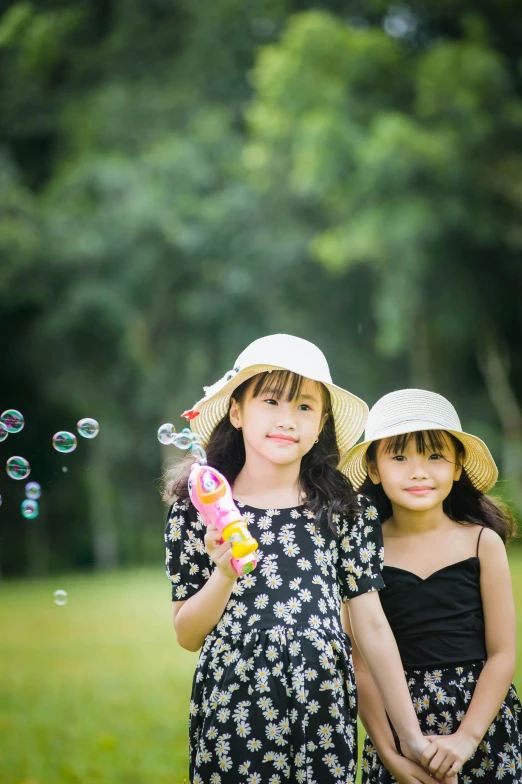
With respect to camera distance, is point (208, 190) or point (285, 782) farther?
point (208, 190)

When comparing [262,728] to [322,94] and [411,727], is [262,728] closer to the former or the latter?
[411,727]

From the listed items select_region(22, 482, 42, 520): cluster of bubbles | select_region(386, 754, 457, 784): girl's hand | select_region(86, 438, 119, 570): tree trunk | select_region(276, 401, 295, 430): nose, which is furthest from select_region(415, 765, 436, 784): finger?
select_region(86, 438, 119, 570): tree trunk

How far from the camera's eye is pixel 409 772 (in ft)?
6.47

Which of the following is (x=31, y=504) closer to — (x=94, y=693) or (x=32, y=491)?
(x=32, y=491)

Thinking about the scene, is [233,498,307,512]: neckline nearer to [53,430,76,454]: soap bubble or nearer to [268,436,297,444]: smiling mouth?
[268,436,297,444]: smiling mouth

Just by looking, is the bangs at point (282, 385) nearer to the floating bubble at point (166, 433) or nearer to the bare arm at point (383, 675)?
the floating bubble at point (166, 433)

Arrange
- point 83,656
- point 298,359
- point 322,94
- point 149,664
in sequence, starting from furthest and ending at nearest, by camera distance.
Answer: point 322,94
point 83,656
point 149,664
point 298,359

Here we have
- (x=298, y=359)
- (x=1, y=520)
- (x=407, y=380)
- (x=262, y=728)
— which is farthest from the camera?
(x=1, y=520)

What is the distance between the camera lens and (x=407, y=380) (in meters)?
15.1

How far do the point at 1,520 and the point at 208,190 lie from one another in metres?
6.39

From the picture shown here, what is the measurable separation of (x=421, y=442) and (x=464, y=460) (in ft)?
0.52

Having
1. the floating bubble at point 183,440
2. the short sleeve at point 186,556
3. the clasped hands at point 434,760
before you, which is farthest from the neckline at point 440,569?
the floating bubble at point 183,440

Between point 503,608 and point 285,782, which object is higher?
point 503,608

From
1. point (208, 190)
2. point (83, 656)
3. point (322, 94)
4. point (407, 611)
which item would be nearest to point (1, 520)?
point (208, 190)
